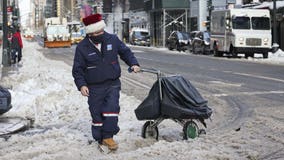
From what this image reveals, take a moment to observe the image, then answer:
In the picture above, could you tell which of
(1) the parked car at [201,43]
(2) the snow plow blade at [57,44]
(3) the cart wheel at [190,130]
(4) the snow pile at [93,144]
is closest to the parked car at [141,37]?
(2) the snow plow blade at [57,44]

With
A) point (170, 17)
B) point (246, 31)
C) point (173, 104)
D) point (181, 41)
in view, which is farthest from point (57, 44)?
point (173, 104)

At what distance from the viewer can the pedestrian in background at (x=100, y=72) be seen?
7.10 m

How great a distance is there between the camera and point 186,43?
47312 millimetres

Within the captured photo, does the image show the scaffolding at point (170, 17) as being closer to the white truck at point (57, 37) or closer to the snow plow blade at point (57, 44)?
the white truck at point (57, 37)

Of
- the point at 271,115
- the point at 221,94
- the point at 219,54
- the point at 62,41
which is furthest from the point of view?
the point at 62,41

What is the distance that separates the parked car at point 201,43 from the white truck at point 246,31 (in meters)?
5.13

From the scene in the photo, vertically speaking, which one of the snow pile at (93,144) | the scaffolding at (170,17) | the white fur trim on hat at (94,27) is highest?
the scaffolding at (170,17)

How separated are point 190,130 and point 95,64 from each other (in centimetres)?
167

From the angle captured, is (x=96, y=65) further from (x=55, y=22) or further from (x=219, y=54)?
(x=55, y=22)

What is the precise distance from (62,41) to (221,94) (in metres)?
48.8

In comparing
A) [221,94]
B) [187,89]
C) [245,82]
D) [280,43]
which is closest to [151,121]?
[187,89]

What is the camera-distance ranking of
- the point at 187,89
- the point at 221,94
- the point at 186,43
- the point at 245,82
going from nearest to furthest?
the point at 187,89 → the point at 221,94 → the point at 245,82 → the point at 186,43

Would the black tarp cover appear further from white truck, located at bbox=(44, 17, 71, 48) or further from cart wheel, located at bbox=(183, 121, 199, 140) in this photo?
white truck, located at bbox=(44, 17, 71, 48)

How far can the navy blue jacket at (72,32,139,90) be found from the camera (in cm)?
709
